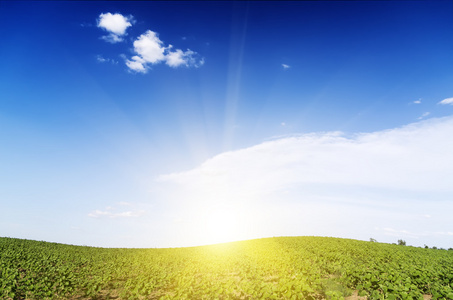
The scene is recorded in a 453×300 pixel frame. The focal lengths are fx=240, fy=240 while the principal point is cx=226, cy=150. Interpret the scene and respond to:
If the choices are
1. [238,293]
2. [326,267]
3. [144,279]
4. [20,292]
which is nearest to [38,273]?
[20,292]

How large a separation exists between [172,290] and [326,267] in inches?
456

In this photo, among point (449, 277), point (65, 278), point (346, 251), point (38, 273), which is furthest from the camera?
point (346, 251)

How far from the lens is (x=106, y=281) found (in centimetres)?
1889

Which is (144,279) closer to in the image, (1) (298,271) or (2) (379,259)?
(1) (298,271)

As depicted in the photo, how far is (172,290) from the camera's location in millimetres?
16625

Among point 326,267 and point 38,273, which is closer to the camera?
point 326,267

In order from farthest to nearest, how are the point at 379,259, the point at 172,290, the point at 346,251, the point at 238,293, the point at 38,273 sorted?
1. the point at 346,251
2. the point at 379,259
3. the point at 38,273
4. the point at 172,290
5. the point at 238,293

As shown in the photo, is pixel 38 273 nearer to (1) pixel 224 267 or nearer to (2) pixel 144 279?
(2) pixel 144 279

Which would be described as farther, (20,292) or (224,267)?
(224,267)

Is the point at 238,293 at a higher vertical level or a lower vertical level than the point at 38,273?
lower

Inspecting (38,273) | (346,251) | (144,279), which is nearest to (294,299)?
(144,279)

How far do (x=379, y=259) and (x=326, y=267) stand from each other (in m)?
7.40

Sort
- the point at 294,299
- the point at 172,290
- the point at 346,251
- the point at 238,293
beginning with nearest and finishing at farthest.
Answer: the point at 294,299
the point at 238,293
the point at 172,290
the point at 346,251

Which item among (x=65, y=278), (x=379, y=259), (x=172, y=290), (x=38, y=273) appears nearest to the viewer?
(x=172, y=290)
